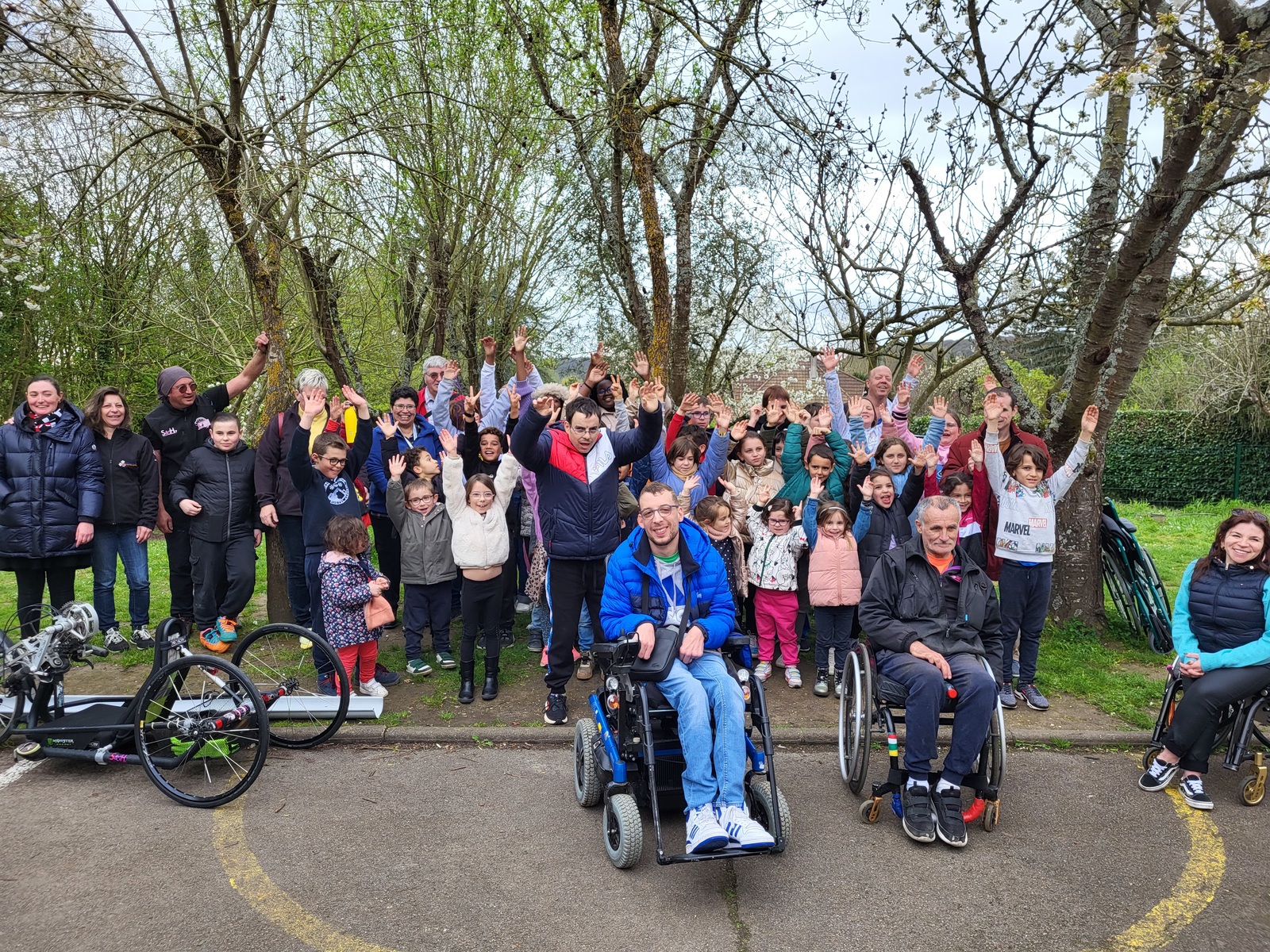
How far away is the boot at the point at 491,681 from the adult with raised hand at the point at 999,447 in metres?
3.37

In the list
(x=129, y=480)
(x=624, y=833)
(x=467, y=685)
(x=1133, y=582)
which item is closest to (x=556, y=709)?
(x=467, y=685)

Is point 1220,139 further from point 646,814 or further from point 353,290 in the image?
point 353,290

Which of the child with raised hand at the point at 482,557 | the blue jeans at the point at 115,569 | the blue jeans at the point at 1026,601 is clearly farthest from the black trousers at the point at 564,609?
the blue jeans at the point at 115,569

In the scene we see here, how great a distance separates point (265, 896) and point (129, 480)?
4071 mm

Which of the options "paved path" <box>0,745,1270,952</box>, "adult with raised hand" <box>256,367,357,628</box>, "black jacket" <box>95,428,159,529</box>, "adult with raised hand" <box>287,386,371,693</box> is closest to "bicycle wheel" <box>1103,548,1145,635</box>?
"paved path" <box>0,745,1270,952</box>

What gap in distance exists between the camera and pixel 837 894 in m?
3.43

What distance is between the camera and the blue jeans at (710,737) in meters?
3.54

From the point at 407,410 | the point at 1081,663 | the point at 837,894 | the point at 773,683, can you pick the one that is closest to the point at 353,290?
the point at 407,410

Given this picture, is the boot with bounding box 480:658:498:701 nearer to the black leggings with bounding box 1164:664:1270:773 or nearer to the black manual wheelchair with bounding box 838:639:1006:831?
the black manual wheelchair with bounding box 838:639:1006:831

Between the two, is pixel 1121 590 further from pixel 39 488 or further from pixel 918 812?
pixel 39 488

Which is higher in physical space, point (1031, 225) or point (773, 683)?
point (1031, 225)

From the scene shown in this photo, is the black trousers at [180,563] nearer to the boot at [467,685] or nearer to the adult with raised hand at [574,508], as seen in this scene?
the boot at [467,685]

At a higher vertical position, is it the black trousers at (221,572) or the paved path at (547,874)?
the black trousers at (221,572)

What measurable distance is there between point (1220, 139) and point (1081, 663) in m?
3.76
